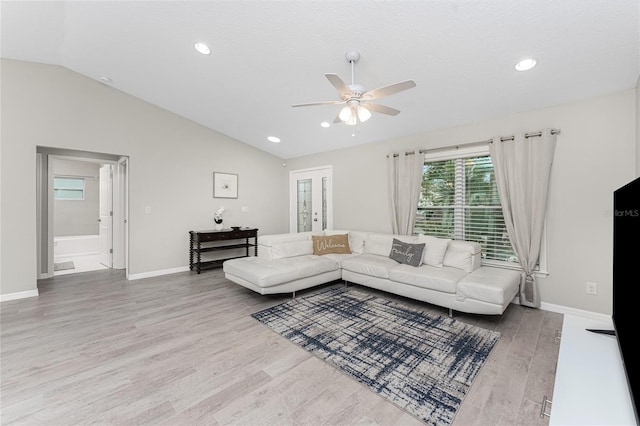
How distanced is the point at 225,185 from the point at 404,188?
12.1ft

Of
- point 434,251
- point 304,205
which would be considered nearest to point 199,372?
point 434,251

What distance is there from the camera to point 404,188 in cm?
450

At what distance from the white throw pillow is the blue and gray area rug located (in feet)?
2.51

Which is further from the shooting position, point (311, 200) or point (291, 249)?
point (311, 200)

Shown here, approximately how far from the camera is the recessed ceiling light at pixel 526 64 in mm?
2549

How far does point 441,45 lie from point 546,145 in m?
1.87

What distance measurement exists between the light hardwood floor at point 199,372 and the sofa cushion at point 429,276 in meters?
0.35

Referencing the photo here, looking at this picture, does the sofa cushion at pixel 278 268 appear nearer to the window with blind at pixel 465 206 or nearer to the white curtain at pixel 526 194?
the window with blind at pixel 465 206

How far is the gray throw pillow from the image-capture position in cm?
372

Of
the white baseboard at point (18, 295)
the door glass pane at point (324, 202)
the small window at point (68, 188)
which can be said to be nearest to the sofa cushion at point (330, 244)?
the door glass pane at point (324, 202)

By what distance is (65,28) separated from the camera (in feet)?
10.3

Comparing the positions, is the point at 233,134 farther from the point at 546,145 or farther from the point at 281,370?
the point at 546,145

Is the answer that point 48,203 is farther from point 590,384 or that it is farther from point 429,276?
point 590,384

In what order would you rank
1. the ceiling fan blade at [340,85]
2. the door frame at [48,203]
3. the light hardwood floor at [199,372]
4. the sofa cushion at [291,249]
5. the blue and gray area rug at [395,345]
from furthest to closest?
the door frame at [48,203] → the sofa cushion at [291,249] → the ceiling fan blade at [340,85] → the blue and gray area rug at [395,345] → the light hardwood floor at [199,372]
